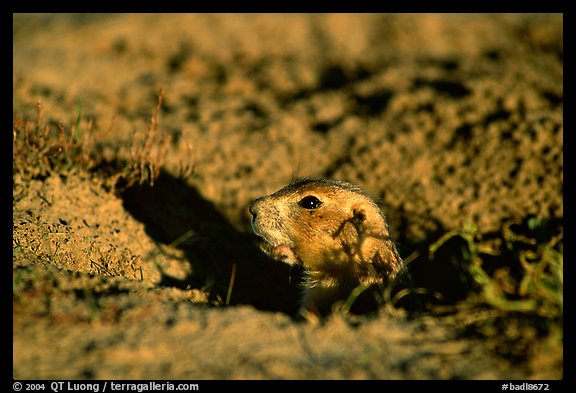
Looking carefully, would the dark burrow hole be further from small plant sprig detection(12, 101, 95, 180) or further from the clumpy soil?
small plant sprig detection(12, 101, 95, 180)

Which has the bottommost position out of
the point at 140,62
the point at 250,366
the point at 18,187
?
the point at 250,366

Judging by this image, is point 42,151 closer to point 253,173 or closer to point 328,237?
point 253,173

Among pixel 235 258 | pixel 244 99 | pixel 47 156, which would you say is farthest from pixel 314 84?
pixel 47 156

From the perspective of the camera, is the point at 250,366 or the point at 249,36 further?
the point at 249,36

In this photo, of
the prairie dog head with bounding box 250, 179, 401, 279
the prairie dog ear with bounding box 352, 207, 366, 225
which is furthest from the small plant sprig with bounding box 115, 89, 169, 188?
the prairie dog ear with bounding box 352, 207, 366, 225

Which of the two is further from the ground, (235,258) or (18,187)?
(18,187)

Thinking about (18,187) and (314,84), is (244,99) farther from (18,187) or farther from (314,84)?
(18,187)

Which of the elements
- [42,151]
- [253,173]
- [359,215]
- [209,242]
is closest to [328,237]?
[359,215]
